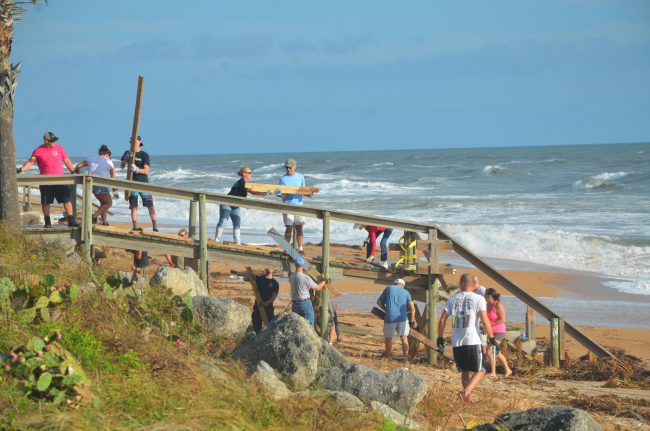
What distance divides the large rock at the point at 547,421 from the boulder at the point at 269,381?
1.49 meters

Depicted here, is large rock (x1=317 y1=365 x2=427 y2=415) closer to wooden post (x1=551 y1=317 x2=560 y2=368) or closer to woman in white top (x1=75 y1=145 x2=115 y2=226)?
wooden post (x1=551 y1=317 x2=560 y2=368)

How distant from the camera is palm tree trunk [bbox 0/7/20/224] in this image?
11698 millimetres

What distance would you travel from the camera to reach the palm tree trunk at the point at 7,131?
11.7 meters

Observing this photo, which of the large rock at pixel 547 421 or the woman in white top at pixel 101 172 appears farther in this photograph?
the woman in white top at pixel 101 172

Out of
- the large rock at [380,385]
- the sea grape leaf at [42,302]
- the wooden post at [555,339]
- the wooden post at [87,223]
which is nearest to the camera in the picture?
the sea grape leaf at [42,302]

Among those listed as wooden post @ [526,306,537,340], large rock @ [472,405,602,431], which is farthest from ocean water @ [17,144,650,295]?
large rock @ [472,405,602,431]

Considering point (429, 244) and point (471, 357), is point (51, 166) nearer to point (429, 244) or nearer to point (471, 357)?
point (429, 244)

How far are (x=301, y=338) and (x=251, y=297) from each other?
7.16 m

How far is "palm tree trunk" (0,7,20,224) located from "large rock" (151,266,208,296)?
2223 millimetres

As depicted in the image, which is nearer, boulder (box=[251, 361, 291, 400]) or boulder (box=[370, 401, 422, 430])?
boulder (box=[251, 361, 291, 400])

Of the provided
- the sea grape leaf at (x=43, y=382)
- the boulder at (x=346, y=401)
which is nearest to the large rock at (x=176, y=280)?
the boulder at (x=346, y=401)

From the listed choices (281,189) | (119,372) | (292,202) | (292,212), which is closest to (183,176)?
(292,202)

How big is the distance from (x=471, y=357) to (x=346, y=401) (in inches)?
99.2

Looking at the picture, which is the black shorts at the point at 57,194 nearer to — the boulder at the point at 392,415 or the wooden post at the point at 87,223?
the wooden post at the point at 87,223
